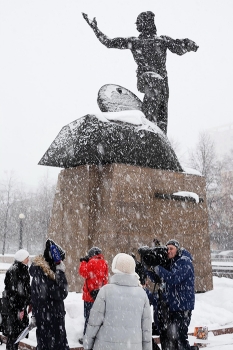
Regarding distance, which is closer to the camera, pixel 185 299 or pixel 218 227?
pixel 185 299

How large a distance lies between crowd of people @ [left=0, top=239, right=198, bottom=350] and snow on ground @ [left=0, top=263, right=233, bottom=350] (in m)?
0.70

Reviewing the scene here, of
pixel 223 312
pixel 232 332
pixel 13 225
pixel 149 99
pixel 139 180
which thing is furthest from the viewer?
pixel 13 225

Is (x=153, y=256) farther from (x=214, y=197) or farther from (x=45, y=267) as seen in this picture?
(x=214, y=197)

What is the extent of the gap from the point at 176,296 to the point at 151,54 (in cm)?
635

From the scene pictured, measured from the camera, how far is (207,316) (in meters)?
7.02

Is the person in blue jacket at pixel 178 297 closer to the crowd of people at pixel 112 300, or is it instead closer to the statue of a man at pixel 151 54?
the crowd of people at pixel 112 300

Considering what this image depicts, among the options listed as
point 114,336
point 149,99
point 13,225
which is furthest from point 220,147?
point 114,336

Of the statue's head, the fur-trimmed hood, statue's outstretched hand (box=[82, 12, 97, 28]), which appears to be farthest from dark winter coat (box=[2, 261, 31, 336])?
the statue's head

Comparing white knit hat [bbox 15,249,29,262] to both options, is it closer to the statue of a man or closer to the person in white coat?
the person in white coat

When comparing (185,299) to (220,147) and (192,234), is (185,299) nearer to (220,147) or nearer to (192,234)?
(192,234)

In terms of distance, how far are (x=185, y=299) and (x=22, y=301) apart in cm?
176

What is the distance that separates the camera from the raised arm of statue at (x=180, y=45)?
30.7 ft

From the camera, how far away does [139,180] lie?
26.3 feet

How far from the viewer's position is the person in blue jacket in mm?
4199
